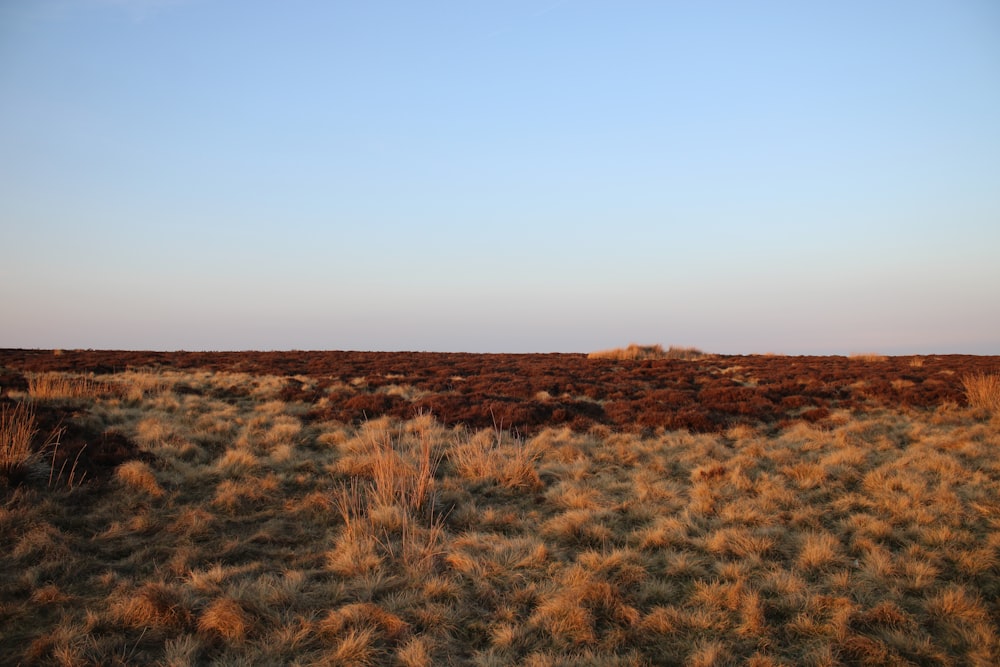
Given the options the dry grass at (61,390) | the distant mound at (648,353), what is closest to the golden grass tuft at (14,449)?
the dry grass at (61,390)

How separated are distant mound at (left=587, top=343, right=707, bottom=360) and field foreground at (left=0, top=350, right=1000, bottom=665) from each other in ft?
56.8

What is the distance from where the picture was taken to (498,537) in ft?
21.4

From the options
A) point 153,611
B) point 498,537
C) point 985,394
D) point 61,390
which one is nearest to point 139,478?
point 153,611

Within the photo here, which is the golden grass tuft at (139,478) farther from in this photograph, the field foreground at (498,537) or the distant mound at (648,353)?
the distant mound at (648,353)

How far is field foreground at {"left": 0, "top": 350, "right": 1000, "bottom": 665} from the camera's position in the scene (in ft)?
14.9

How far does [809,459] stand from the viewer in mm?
9820

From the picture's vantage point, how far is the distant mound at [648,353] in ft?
101

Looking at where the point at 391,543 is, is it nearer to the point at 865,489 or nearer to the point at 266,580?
the point at 266,580

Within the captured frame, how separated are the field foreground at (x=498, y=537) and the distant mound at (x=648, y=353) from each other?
17.3 metres

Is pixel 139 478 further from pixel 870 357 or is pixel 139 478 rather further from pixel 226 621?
pixel 870 357

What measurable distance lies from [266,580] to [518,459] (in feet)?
14.1

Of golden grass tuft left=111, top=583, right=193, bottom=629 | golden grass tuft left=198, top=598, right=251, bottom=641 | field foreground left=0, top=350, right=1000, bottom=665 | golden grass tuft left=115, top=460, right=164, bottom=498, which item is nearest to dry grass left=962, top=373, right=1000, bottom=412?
field foreground left=0, top=350, right=1000, bottom=665

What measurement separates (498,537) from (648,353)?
88.9 ft

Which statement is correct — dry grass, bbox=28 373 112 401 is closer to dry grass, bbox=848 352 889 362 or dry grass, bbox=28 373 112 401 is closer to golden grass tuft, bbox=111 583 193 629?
golden grass tuft, bbox=111 583 193 629
